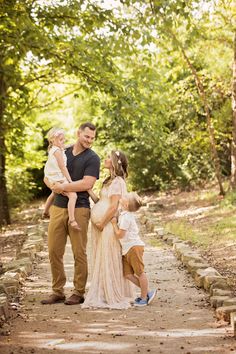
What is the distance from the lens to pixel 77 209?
21.6 feet

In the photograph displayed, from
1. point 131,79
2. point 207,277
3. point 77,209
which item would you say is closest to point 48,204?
point 77,209

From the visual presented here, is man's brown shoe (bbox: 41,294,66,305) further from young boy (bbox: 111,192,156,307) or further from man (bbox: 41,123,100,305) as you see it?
young boy (bbox: 111,192,156,307)

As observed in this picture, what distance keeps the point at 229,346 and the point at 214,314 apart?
49.3 inches

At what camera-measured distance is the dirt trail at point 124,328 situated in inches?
193

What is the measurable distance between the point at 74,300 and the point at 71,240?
68 cm

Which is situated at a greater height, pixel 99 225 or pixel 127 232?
pixel 99 225

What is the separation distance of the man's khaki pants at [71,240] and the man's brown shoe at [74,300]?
5cm

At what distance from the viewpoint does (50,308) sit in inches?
259

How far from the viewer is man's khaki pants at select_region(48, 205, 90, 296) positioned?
21.7 ft

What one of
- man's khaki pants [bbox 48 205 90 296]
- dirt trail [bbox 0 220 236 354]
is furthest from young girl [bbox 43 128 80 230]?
dirt trail [bbox 0 220 236 354]

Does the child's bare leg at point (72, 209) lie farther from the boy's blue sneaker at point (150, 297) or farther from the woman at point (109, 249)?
the boy's blue sneaker at point (150, 297)

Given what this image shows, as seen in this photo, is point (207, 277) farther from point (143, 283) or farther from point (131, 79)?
point (131, 79)

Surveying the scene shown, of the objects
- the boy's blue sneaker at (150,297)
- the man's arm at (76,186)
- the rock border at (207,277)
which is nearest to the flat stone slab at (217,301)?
the rock border at (207,277)

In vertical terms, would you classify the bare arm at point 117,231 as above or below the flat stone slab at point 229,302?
above
